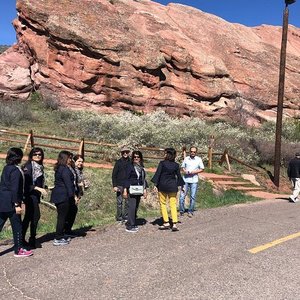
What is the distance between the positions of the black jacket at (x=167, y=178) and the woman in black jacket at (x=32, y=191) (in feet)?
7.98

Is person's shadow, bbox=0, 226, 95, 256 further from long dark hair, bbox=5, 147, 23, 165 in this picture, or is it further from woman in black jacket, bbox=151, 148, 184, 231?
woman in black jacket, bbox=151, 148, 184, 231

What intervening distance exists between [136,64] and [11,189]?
2833cm

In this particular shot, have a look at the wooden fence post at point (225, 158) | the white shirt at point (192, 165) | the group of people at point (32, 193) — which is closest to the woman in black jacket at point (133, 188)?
the group of people at point (32, 193)

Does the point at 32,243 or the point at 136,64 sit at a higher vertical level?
the point at 136,64

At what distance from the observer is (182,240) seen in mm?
7062

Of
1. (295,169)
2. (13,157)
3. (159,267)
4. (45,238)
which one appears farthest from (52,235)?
(295,169)

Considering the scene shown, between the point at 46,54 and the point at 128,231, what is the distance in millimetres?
27032

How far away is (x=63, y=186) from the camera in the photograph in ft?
21.8

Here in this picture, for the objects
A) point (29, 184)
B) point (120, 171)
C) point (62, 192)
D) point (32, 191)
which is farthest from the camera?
point (120, 171)

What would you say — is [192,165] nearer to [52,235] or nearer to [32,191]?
[52,235]

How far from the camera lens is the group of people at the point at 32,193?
581cm

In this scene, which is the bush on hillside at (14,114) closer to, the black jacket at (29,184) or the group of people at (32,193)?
the group of people at (32,193)

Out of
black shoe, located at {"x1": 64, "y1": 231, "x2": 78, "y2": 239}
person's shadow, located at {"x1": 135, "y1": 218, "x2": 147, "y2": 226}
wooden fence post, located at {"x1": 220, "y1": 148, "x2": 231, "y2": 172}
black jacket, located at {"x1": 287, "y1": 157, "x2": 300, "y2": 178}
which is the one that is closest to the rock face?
wooden fence post, located at {"x1": 220, "y1": 148, "x2": 231, "y2": 172}

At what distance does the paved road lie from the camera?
182 inches
